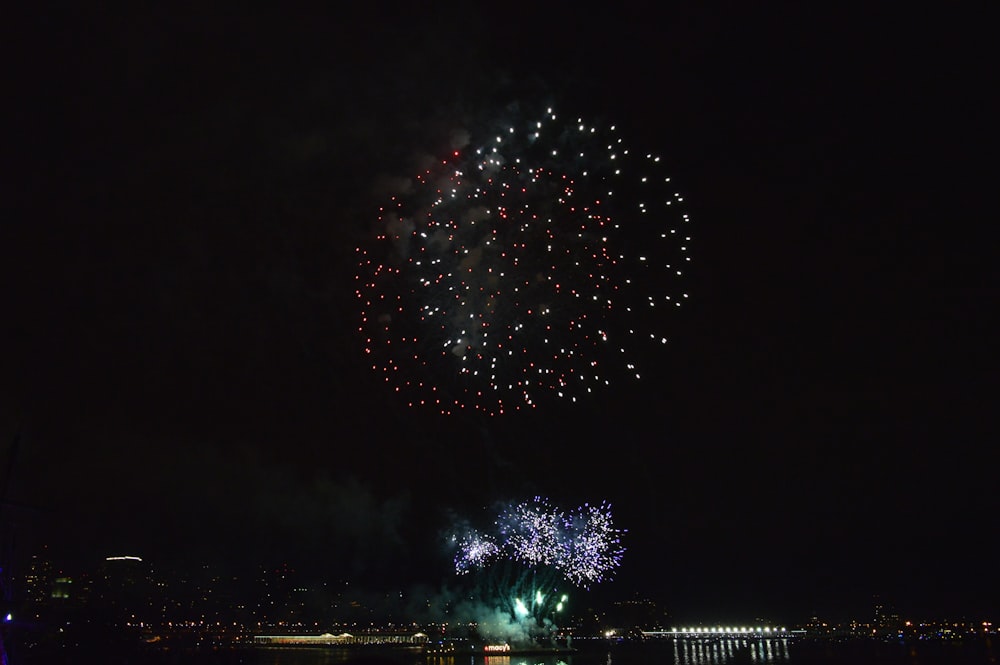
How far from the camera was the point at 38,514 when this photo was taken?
3425 cm

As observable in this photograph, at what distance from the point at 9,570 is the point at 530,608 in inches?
2296

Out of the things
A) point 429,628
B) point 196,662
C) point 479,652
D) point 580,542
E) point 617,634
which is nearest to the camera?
point 196,662

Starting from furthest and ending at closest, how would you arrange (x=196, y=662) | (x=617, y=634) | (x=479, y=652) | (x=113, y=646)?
(x=617, y=634) → (x=479, y=652) → (x=196, y=662) → (x=113, y=646)

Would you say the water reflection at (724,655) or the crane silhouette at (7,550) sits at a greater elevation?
the crane silhouette at (7,550)

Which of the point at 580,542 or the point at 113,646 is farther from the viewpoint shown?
the point at 580,542

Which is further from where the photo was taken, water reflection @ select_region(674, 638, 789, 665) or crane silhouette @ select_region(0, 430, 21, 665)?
water reflection @ select_region(674, 638, 789, 665)

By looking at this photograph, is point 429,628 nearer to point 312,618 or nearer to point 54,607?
point 312,618

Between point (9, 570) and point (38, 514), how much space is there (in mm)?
2580

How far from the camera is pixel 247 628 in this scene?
179 metres

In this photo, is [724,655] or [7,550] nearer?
[7,550]

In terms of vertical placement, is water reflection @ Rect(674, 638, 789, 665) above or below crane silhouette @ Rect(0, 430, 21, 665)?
below

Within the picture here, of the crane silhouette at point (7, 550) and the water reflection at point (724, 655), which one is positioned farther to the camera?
the water reflection at point (724, 655)

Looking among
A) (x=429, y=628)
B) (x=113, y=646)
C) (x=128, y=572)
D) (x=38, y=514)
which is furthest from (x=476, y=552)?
(x=128, y=572)

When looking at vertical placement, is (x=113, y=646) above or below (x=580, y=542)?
below
